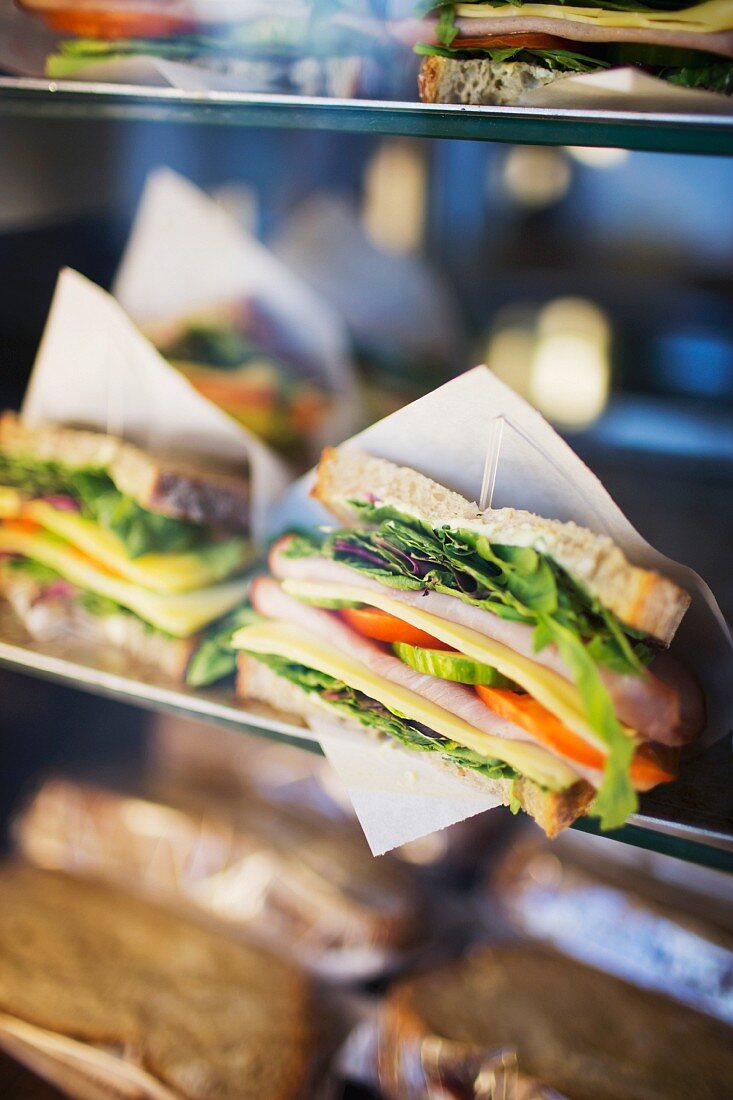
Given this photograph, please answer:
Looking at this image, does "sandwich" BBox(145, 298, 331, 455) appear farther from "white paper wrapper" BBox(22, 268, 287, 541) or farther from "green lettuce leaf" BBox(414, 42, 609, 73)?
"green lettuce leaf" BBox(414, 42, 609, 73)

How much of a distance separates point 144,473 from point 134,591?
0.16 meters

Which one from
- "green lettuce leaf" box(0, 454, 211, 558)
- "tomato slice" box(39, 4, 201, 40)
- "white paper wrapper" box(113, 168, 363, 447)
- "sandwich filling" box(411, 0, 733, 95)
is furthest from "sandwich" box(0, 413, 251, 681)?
"sandwich filling" box(411, 0, 733, 95)

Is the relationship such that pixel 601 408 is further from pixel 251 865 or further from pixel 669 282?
pixel 251 865

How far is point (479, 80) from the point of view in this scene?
2.67 ft

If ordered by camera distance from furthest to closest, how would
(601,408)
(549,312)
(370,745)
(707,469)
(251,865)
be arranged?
(549,312), (601,408), (707,469), (251,865), (370,745)

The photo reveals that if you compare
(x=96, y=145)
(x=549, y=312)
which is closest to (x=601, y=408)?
(x=549, y=312)

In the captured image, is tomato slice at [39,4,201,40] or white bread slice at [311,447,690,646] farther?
tomato slice at [39,4,201,40]

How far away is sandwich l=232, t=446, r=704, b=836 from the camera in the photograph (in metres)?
0.73

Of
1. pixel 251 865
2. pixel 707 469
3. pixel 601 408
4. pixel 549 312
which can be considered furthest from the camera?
pixel 549 312

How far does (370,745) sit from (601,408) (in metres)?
1.65

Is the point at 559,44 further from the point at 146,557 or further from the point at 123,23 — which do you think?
the point at 146,557

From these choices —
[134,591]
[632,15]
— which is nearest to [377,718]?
[134,591]

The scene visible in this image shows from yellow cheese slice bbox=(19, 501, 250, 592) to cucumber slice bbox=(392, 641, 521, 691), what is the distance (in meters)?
0.39

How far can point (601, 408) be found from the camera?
7.52 feet
